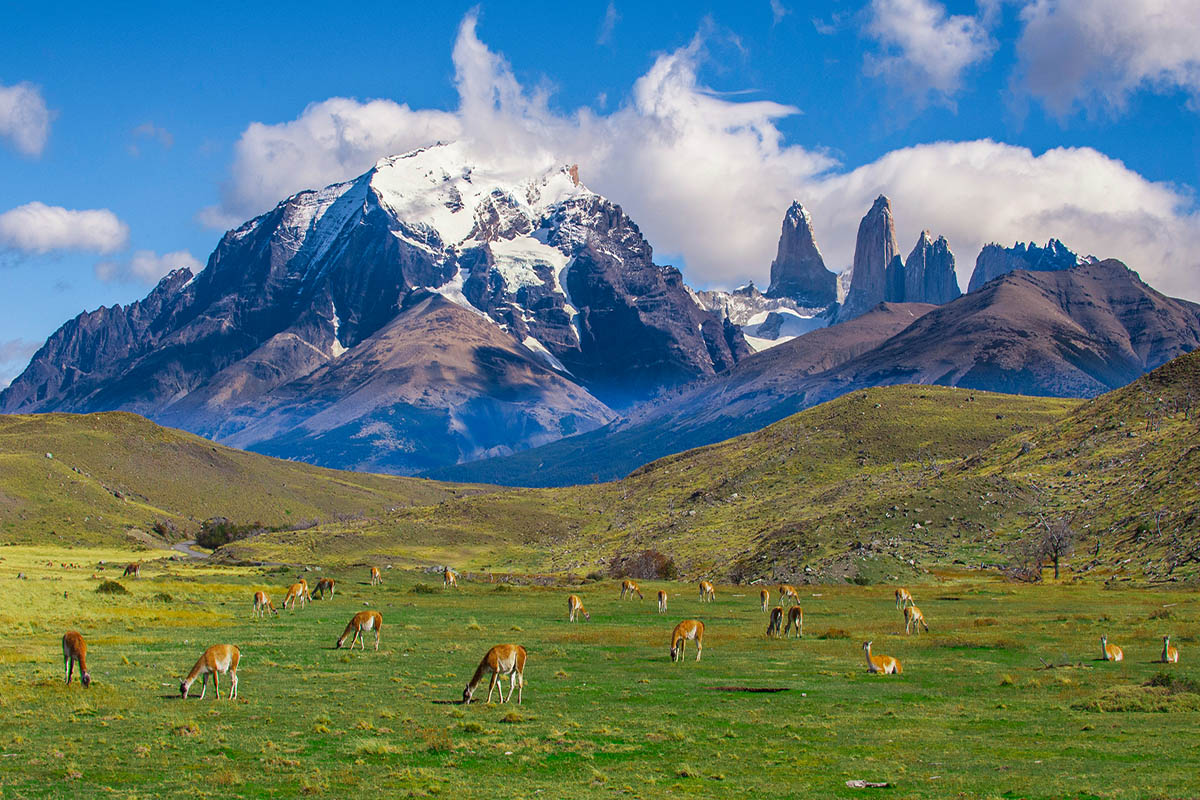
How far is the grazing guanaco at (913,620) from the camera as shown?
174 feet

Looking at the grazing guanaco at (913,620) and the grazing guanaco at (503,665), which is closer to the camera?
the grazing guanaco at (503,665)

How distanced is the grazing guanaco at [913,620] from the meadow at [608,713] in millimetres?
918

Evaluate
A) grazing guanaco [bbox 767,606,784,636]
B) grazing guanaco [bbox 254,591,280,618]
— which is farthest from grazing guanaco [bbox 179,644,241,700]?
grazing guanaco [bbox 254,591,280,618]

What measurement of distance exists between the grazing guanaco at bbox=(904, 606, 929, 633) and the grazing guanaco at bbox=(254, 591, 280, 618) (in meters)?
36.5

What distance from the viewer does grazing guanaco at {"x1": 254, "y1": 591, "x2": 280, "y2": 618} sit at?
62.0m

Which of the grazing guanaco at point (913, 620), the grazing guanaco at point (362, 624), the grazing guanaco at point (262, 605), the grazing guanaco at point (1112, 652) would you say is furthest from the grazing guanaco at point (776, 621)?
the grazing guanaco at point (262, 605)

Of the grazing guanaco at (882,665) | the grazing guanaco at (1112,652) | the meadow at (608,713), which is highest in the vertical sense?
the grazing guanaco at (1112,652)

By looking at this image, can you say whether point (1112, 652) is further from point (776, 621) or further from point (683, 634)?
point (683, 634)

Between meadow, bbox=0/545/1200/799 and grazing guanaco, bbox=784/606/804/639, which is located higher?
grazing guanaco, bbox=784/606/804/639

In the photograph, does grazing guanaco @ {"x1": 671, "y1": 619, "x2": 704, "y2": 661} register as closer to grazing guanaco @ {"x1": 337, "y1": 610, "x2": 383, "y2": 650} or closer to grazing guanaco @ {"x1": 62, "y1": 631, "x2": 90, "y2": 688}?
grazing guanaco @ {"x1": 337, "y1": 610, "x2": 383, "y2": 650}

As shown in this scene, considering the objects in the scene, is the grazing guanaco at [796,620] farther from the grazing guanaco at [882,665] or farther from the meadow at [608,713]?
the grazing guanaco at [882,665]

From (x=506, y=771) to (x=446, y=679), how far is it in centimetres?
1458

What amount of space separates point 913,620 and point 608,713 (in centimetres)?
2975

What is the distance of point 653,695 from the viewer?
3447 centimetres
